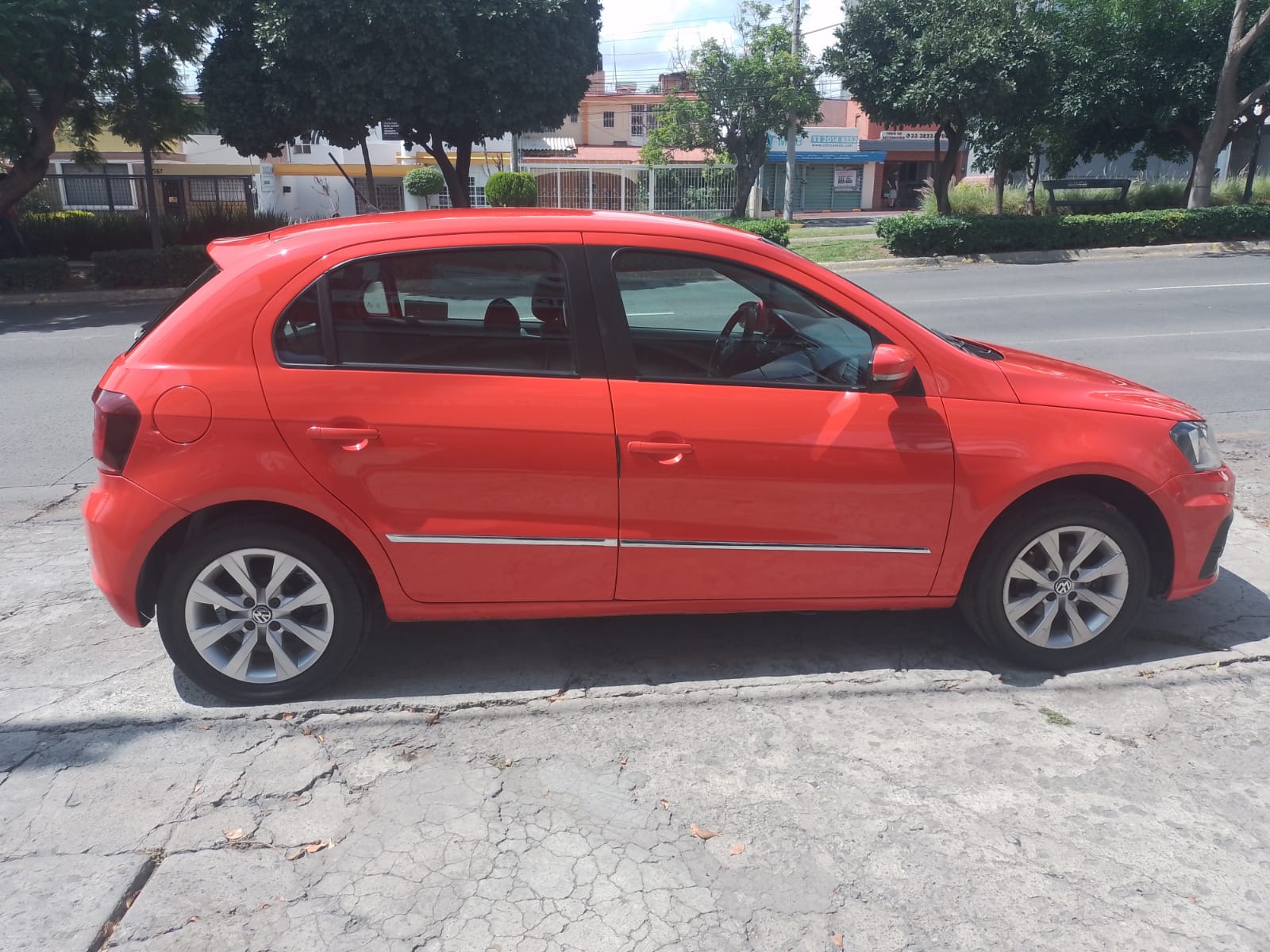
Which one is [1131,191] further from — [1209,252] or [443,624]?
[443,624]

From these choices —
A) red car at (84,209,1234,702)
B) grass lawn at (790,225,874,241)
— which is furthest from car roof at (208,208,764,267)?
grass lawn at (790,225,874,241)

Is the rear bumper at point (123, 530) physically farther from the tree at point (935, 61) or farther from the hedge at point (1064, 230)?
the tree at point (935, 61)

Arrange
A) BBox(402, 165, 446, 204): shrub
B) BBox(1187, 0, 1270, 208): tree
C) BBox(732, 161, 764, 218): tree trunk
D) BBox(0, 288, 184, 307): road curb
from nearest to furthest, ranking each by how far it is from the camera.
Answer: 1. BBox(0, 288, 184, 307): road curb
2. BBox(1187, 0, 1270, 208): tree
3. BBox(732, 161, 764, 218): tree trunk
4. BBox(402, 165, 446, 204): shrub

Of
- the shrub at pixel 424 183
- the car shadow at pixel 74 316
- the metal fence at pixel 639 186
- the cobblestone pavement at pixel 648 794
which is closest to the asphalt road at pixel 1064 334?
the car shadow at pixel 74 316

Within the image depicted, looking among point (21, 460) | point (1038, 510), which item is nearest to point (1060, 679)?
point (1038, 510)

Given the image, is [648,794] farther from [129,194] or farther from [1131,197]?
Answer: [1131,197]

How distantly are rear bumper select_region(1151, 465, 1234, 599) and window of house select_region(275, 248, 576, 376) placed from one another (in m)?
2.47

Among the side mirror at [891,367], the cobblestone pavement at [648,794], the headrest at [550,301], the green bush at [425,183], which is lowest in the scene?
the cobblestone pavement at [648,794]

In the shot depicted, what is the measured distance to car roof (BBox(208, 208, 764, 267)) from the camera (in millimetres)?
3850

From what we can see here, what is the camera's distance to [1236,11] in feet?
72.0

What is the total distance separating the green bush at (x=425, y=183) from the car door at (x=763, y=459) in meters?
34.9

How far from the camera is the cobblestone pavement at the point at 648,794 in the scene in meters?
2.79

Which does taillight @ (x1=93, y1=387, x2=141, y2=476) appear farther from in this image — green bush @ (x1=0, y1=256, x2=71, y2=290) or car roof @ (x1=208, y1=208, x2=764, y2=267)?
green bush @ (x1=0, y1=256, x2=71, y2=290)

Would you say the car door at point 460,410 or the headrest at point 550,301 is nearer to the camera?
the car door at point 460,410
